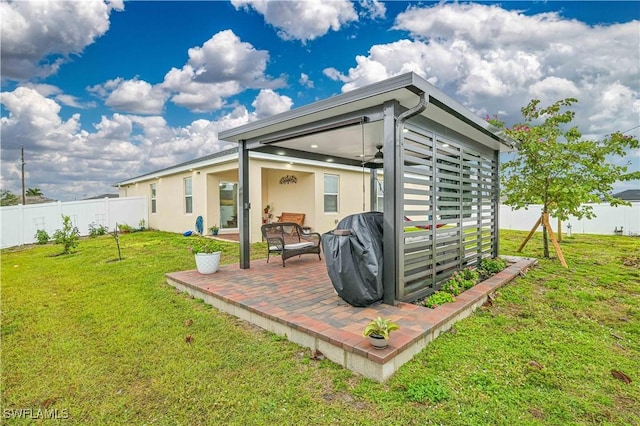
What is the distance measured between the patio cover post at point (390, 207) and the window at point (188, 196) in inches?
425

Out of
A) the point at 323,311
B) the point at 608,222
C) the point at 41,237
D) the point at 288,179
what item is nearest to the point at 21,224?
the point at 41,237

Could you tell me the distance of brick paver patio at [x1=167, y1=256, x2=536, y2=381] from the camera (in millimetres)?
2490

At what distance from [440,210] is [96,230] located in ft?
47.9

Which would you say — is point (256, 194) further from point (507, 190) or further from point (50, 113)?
point (50, 113)

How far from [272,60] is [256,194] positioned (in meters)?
4.34

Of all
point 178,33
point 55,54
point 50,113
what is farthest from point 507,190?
point 50,113

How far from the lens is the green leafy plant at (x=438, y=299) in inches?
141

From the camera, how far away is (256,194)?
10.2 meters

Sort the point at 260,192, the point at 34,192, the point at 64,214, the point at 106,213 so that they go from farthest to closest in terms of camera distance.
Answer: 1. the point at 34,192
2. the point at 106,213
3. the point at 64,214
4. the point at 260,192

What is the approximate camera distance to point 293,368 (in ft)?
8.36

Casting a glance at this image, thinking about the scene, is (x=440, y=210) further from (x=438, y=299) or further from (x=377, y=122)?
(x=377, y=122)

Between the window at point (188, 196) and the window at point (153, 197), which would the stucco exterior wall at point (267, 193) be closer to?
the window at point (188, 196)

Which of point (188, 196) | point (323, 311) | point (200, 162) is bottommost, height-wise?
point (323, 311)

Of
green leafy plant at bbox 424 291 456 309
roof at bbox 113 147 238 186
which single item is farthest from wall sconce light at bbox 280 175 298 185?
green leafy plant at bbox 424 291 456 309
